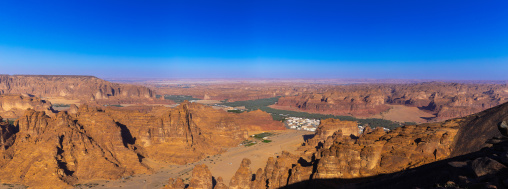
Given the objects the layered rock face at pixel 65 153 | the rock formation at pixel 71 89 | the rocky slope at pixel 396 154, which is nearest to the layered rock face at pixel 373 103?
the rock formation at pixel 71 89

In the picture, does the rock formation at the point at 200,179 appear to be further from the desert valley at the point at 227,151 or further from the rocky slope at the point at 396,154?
the rocky slope at the point at 396,154

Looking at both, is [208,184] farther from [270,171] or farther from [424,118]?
[424,118]

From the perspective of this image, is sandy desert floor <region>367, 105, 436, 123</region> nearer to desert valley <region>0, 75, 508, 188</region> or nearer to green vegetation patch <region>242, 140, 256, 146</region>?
desert valley <region>0, 75, 508, 188</region>

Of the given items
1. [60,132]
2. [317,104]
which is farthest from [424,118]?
[60,132]

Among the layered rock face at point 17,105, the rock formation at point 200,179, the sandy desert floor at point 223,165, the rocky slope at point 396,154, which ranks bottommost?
the sandy desert floor at point 223,165

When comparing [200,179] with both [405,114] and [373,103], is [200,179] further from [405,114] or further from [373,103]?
[373,103]

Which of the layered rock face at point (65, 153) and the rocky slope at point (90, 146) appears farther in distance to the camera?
the rocky slope at point (90, 146)

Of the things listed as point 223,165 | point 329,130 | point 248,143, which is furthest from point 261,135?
point 223,165
